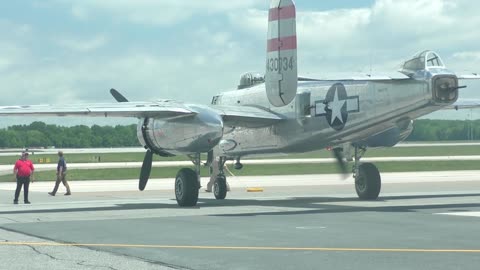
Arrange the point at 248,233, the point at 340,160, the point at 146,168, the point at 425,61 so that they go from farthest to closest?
the point at 340,160 → the point at 146,168 → the point at 425,61 → the point at 248,233

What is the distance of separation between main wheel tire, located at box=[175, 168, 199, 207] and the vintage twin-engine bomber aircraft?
0.11 feet

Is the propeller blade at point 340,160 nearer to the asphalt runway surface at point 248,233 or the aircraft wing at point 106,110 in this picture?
the asphalt runway surface at point 248,233

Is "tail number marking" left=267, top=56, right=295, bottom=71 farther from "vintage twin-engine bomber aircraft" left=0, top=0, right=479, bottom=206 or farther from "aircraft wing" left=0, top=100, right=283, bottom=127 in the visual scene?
"aircraft wing" left=0, top=100, right=283, bottom=127

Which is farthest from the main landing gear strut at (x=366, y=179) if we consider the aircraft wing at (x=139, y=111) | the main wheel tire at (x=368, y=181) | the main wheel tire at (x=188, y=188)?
the main wheel tire at (x=188, y=188)

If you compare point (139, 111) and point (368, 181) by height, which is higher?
point (139, 111)

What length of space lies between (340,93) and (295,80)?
1.63 m

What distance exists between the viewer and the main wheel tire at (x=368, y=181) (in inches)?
1167

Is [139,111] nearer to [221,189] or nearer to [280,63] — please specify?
[280,63]

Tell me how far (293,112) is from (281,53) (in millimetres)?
2720

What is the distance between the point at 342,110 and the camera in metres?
26.0

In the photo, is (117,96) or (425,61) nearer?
(425,61)

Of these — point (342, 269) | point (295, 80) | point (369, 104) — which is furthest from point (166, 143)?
point (342, 269)

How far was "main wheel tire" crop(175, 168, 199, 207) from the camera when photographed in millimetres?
27156

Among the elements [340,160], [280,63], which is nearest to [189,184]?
[280,63]
